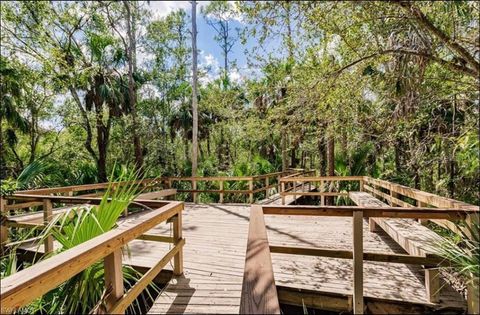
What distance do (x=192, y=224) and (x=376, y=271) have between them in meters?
3.50

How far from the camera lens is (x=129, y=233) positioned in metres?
1.80

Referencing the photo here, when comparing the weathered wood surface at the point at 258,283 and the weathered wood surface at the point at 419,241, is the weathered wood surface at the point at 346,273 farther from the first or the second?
the weathered wood surface at the point at 258,283

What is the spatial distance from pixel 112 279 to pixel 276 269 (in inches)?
84.9

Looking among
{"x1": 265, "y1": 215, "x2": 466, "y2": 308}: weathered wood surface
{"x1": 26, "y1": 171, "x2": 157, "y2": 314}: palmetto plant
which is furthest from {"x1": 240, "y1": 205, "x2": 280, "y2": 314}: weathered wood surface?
{"x1": 265, "y1": 215, "x2": 466, "y2": 308}: weathered wood surface

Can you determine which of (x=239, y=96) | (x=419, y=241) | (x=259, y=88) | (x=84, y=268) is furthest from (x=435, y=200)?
(x=239, y=96)

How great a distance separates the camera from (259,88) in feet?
22.0

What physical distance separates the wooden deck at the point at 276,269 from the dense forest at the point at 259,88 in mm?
1432

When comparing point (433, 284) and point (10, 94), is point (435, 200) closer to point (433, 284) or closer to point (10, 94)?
point (433, 284)

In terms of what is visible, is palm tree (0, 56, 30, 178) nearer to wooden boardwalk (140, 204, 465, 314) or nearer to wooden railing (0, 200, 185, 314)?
wooden boardwalk (140, 204, 465, 314)

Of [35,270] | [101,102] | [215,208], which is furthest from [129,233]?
[101,102]

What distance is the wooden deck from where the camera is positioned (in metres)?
2.54

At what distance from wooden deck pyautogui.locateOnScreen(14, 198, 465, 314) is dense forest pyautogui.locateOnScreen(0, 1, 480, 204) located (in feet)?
4.70

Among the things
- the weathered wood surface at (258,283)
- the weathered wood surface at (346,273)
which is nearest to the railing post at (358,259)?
A: the weathered wood surface at (346,273)

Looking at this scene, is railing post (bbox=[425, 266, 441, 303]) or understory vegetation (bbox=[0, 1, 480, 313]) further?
understory vegetation (bbox=[0, 1, 480, 313])
